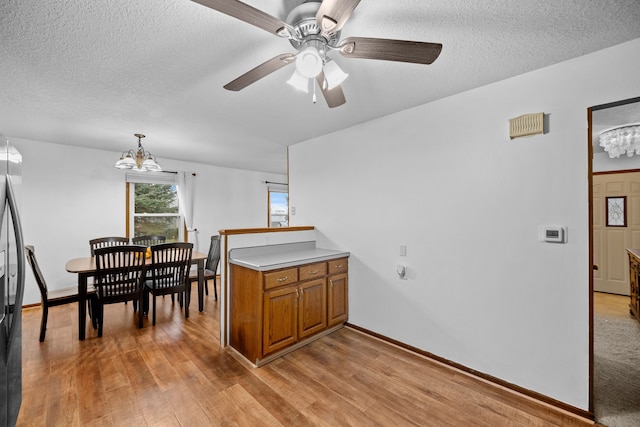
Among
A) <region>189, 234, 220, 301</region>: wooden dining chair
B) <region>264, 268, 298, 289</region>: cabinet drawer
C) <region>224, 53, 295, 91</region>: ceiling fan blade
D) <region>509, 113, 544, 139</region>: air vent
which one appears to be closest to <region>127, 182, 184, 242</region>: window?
<region>189, 234, 220, 301</region>: wooden dining chair

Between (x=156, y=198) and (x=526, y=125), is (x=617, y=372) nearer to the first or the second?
(x=526, y=125)

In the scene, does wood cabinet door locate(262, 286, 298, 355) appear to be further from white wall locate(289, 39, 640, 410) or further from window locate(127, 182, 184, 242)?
window locate(127, 182, 184, 242)

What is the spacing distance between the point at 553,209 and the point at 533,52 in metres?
1.07

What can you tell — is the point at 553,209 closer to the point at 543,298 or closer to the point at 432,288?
the point at 543,298

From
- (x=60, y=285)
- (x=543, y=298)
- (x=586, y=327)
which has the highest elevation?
(x=543, y=298)

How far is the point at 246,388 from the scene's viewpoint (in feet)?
6.91

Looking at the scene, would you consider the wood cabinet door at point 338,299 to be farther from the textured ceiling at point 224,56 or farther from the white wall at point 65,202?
the white wall at point 65,202

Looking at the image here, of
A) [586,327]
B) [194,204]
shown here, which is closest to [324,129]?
[586,327]

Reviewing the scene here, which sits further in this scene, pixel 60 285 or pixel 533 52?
pixel 60 285

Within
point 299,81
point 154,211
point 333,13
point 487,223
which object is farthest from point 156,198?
point 487,223

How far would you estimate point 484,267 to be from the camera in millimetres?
2260

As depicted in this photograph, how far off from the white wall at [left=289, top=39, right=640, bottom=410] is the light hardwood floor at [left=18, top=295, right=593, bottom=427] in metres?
0.32

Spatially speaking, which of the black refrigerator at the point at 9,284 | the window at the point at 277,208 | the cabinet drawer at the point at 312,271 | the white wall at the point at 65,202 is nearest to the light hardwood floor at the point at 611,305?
the cabinet drawer at the point at 312,271

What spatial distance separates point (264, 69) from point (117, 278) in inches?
113
